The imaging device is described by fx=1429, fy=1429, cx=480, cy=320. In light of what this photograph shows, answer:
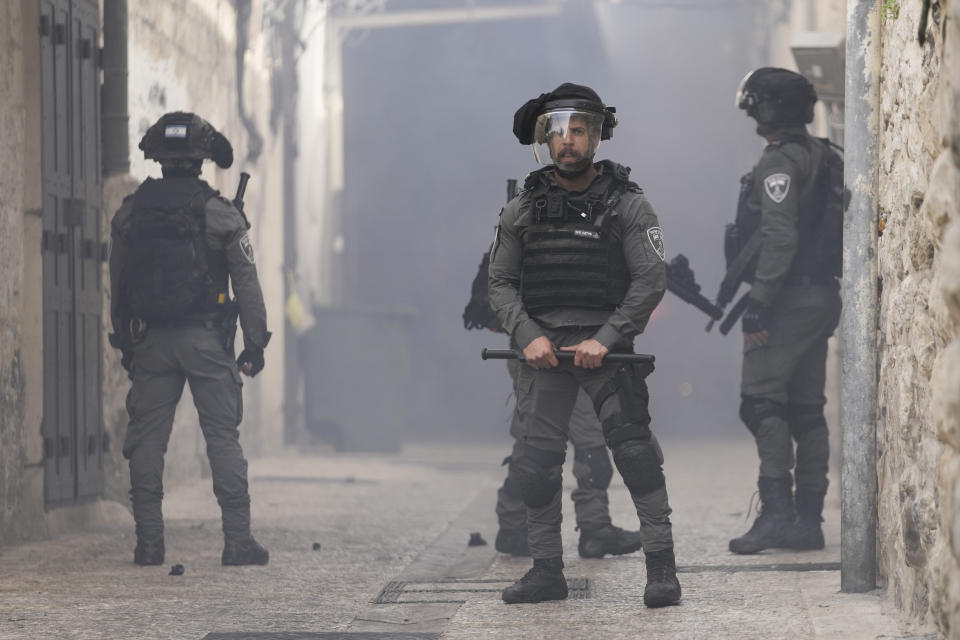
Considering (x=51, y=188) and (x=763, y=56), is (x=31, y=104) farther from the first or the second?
(x=763, y=56)

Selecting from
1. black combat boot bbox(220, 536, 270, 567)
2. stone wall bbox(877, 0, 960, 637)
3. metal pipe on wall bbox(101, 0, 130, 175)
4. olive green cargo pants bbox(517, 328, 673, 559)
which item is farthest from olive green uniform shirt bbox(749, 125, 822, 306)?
metal pipe on wall bbox(101, 0, 130, 175)

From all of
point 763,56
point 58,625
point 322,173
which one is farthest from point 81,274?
point 763,56

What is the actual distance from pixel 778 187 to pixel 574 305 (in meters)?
1.68

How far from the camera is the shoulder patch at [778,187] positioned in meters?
5.77

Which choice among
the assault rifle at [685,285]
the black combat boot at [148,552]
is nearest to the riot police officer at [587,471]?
the assault rifle at [685,285]

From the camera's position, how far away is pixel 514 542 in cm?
593

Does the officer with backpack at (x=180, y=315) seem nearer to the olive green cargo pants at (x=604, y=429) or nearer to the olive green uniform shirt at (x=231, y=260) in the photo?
the olive green uniform shirt at (x=231, y=260)

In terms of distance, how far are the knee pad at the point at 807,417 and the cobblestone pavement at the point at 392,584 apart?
19.6 inches

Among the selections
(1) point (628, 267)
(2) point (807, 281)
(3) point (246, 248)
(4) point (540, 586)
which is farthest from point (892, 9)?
(3) point (246, 248)

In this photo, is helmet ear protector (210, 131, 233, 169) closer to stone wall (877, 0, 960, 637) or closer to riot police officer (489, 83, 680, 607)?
riot police officer (489, 83, 680, 607)

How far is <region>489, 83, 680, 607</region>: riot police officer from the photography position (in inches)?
172

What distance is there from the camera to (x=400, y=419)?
12.8 m

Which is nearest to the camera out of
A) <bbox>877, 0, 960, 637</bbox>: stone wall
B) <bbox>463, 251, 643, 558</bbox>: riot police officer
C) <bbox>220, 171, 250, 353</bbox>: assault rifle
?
<bbox>877, 0, 960, 637</bbox>: stone wall

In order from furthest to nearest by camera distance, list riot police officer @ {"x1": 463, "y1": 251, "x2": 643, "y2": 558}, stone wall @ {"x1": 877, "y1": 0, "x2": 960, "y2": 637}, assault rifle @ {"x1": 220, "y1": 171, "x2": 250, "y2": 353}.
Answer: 1. assault rifle @ {"x1": 220, "y1": 171, "x2": 250, "y2": 353}
2. riot police officer @ {"x1": 463, "y1": 251, "x2": 643, "y2": 558}
3. stone wall @ {"x1": 877, "y1": 0, "x2": 960, "y2": 637}
